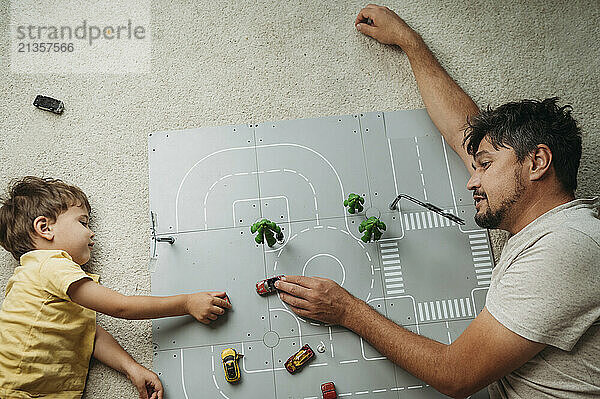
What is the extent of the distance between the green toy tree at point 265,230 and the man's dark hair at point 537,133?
556mm

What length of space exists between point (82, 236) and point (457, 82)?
45.5 inches

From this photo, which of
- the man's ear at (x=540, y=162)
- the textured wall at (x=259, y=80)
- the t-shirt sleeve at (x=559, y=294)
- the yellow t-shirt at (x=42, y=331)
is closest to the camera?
the t-shirt sleeve at (x=559, y=294)

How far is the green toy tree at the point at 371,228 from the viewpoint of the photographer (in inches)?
52.4

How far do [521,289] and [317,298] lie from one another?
1.58 feet

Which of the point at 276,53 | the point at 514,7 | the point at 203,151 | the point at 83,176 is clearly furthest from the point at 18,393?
the point at 514,7

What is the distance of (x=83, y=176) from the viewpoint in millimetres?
1526

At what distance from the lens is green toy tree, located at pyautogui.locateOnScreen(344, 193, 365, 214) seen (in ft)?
4.48

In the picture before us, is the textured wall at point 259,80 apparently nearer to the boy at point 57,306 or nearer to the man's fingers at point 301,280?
the boy at point 57,306

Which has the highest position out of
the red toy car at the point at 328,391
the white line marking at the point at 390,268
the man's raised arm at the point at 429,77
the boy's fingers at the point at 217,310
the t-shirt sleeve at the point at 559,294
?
the man's raised arm at the point at 429,77

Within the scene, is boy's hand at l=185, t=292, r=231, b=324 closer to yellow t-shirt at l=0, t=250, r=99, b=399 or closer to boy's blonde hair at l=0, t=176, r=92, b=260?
yellow t-shirt at l=0, t=250, r=99, b=399

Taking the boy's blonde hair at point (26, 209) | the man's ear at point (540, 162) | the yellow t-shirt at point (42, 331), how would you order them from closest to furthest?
the man's ear at point (540, 162), the yellow t-shirt at point (42, 331), the boy's blonde hair at point (26, 209)

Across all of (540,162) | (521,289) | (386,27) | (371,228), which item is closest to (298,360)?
(371,228)

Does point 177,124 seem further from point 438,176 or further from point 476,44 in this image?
point 476,44

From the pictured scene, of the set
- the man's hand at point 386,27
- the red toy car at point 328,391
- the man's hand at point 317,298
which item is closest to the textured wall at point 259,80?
the man's hand at point 386,27
